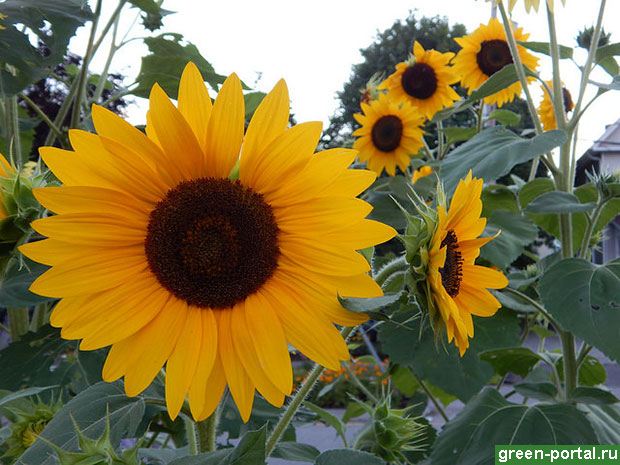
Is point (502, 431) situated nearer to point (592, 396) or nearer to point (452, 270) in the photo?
point (592, 396)

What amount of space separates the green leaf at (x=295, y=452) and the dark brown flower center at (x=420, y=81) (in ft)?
5.91

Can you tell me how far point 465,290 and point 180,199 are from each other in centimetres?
29

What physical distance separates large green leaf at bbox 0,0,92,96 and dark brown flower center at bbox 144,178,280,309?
368mm

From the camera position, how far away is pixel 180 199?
1.74 feet

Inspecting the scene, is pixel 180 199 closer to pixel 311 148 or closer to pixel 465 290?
pixel 311 148

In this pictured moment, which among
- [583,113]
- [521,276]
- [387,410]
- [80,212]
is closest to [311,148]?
[80,212]

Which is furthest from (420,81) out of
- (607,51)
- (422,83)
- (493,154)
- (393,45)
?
(393,45)

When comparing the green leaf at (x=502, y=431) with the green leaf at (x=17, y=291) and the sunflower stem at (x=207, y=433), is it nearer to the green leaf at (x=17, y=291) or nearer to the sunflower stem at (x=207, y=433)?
the sunflower stem at (x=207, y=433)

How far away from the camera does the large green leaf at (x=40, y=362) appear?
884 millimetres

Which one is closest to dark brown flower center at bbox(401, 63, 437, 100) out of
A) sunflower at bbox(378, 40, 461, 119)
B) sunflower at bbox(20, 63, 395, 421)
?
sunflower at bbox(378, 40, 461, 119)

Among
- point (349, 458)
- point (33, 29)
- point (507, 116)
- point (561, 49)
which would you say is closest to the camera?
point (349, 458)

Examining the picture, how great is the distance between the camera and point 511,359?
1.25 meters

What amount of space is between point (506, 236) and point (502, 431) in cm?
47

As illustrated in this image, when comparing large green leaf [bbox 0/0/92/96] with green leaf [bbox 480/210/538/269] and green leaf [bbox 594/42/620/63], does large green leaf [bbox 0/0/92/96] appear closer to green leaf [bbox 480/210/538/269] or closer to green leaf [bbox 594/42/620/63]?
green leaf [bbox 480/210/538/269]
